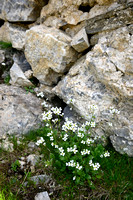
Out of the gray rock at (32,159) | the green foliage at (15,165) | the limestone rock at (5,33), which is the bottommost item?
the green foliage at (15,165)

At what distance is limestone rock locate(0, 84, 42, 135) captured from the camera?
3.96 meters

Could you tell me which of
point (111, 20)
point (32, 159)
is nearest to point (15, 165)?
point (32, 159)

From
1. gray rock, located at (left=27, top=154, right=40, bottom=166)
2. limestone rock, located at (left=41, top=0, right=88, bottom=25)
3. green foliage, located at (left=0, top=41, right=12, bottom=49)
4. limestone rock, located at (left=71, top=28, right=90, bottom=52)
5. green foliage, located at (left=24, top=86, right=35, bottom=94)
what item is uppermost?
limestone rock, located at (left=41, top=0, right=88, bottom=25)

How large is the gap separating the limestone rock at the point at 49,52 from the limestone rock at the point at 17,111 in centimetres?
71

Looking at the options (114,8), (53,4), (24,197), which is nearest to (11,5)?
(53,4)

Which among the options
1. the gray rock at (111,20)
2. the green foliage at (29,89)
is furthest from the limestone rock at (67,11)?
the green foliage at (29,89)

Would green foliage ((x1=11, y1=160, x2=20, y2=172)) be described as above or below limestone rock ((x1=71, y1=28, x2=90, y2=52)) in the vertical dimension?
below

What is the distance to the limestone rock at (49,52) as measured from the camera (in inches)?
164

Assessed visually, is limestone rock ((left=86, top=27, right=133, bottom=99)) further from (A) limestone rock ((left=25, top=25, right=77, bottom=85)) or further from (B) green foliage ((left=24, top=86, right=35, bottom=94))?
(B) green foliage ((left=24, top=86, right=35, bottom=94))

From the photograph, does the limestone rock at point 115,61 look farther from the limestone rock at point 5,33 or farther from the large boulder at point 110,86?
the limestone rock at point 5,33

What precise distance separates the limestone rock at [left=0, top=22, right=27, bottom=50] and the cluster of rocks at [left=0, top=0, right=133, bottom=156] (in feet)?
0.10

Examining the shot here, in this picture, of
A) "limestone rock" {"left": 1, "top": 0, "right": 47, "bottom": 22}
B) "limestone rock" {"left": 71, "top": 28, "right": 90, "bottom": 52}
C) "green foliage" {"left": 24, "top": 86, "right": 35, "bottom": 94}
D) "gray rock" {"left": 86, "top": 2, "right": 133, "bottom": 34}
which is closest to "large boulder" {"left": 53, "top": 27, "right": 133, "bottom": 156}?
"gray rock" {"left": 86, "top": 2, "right": 133, "bottom": 34}

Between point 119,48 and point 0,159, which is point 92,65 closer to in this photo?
point 119,48

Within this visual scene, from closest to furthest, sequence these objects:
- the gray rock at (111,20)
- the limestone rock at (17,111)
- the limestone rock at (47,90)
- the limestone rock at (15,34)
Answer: the gray rock at (111,20), the limestone rock at (17,111), the limestone rock at (47,90), the limestone rock at (15,34)
